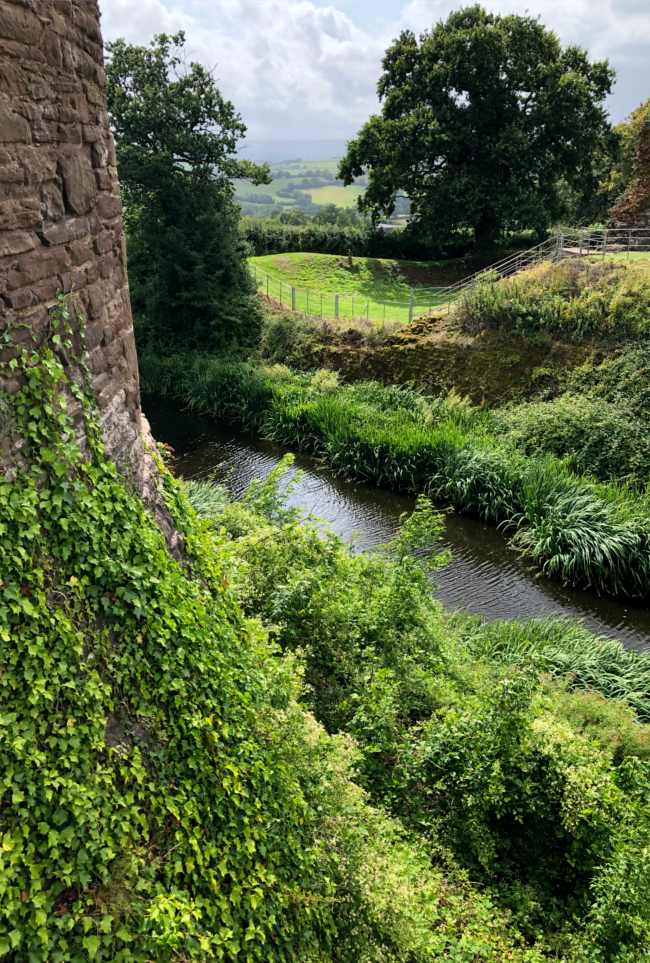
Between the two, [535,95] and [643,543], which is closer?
[643,543]

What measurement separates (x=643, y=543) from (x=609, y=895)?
6396 mm

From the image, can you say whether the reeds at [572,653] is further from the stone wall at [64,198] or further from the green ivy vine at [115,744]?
the stone wall at [64,198]

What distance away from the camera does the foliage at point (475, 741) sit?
4.26 meters

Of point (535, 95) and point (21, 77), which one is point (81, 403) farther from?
point (535, 95)

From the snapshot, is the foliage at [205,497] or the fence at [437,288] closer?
the foliage at [205,497]

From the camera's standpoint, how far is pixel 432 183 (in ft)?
81.4

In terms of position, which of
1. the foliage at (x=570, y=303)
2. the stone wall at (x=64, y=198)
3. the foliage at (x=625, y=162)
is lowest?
the foliage at (x=570, y=303)

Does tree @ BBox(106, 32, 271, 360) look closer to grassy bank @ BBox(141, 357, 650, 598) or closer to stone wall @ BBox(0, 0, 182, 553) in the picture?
grassy bank @ BBox(141, 357, 650, 598)

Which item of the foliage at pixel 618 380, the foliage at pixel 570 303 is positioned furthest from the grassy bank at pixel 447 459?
the foliage at pixel 570 303

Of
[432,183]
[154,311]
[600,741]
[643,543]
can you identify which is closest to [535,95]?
[432,183]

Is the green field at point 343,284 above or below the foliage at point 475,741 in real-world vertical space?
above

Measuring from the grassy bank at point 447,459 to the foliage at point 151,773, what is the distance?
620 centimetres

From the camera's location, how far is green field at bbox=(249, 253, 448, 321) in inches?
822

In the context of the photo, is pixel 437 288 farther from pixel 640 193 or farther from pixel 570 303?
pixel 640 193
